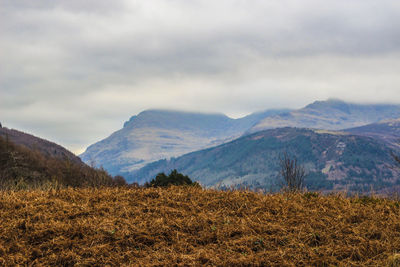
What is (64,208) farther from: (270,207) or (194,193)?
(270,207)

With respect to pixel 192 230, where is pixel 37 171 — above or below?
below

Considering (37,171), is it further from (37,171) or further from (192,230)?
(192,230)

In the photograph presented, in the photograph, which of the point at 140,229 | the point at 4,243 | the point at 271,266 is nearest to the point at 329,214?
the point at 271,266

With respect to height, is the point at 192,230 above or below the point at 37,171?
above

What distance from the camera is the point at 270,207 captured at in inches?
403

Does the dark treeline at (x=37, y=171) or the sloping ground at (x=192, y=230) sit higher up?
the sloping ground at (x=192, y=230)

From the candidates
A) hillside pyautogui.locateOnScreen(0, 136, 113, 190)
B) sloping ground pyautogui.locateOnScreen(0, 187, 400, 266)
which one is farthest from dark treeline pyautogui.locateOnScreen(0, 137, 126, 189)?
sloping ground pyautogui.locateOnScreen(0, 187, 400, 266)

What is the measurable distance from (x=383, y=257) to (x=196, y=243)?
3.75m

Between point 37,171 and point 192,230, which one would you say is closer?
point 192,230

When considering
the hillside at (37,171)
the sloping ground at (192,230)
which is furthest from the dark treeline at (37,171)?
the sloping ground at (192,230)

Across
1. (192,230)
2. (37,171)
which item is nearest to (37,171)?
(37,171)

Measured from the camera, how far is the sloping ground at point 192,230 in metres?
7.31

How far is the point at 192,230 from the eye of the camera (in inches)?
342

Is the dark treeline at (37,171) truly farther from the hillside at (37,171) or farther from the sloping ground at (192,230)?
the sloping ground at (192,230)
